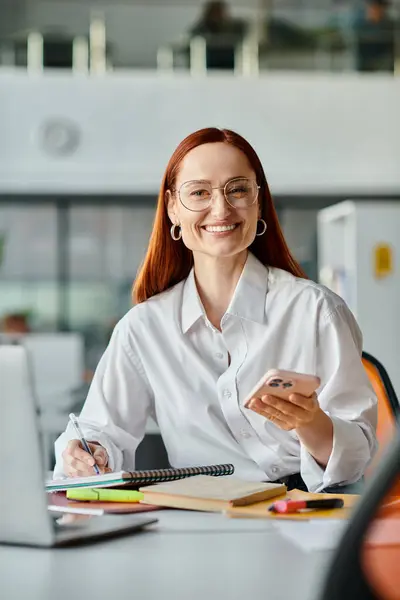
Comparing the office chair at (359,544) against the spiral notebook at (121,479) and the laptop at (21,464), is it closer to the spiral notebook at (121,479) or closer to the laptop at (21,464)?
the laptop at (21,464)

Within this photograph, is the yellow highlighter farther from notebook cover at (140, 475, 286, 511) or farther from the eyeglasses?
the eyeglasses

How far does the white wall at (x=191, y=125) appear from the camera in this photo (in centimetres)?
1014

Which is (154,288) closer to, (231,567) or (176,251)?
(176,251)

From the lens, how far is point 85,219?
1065 centimetres

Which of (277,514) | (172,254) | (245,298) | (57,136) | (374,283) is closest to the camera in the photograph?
(277,514)

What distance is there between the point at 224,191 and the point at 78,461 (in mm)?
677

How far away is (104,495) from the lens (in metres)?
1.62

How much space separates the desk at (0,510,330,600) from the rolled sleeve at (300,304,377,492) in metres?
0.55

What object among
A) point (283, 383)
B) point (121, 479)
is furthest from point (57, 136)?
point (283, 383)

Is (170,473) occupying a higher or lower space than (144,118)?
lower

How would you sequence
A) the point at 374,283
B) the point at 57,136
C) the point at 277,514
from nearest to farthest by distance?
the point at 277,514 → the point at 374,283 → the point at 57,136

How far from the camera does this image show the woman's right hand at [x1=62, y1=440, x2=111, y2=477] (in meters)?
1.89

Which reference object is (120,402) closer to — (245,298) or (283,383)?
(245,298)

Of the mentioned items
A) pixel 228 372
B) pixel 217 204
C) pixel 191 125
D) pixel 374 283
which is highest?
pixel 191 125
